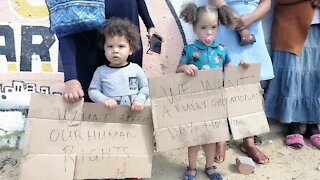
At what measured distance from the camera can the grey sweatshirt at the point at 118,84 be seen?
237 centimetres

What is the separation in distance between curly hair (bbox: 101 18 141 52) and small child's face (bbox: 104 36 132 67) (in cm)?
3

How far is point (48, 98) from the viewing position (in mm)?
2066

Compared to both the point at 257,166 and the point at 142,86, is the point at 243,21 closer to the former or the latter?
the point at 142,86

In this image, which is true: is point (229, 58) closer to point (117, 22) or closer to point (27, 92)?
point (117, 22)

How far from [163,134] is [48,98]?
2.28 feet

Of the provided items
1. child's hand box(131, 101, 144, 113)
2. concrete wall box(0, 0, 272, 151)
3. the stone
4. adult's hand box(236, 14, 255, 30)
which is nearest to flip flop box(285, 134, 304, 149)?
the stone

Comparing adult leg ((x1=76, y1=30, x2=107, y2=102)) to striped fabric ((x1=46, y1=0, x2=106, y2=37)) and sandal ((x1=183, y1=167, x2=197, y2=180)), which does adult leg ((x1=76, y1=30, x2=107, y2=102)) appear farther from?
sandal ((x1=183, y1=167, x2=197, y2=180))

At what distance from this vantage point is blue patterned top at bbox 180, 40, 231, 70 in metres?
2.63

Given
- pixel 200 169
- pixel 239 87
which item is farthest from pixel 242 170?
pixel 239 87

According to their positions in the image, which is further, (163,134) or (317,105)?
(317,105)

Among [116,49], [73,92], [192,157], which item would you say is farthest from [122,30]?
[192,157]

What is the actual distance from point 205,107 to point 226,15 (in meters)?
0.71

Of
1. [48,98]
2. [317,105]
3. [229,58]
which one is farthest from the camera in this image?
[317,105]

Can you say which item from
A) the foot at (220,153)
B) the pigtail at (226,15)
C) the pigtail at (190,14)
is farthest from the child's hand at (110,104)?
the foot at (220,153)
